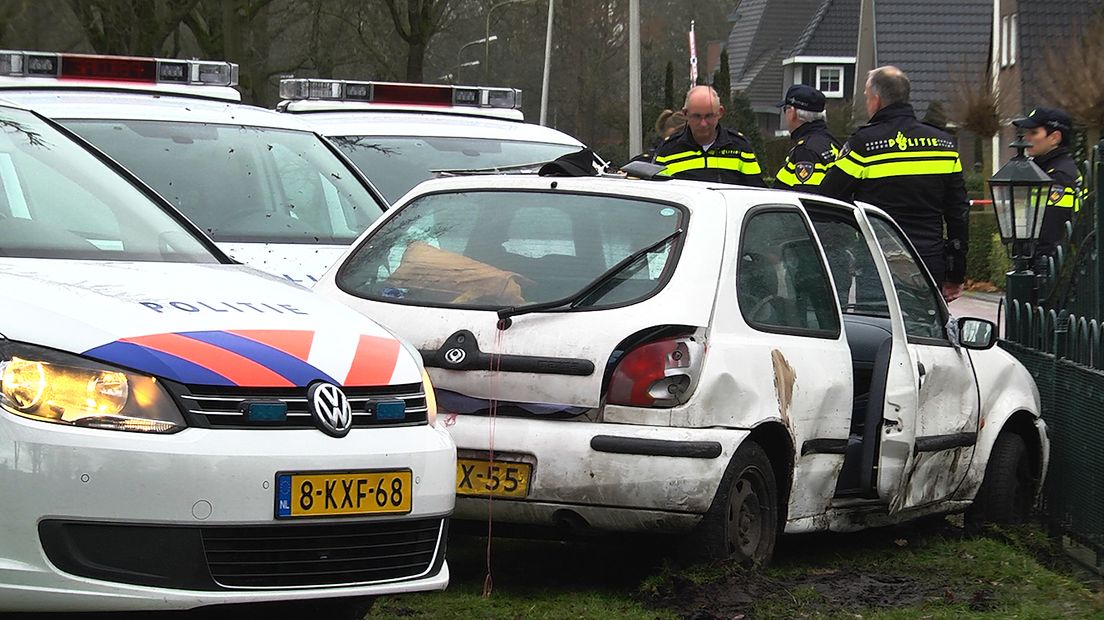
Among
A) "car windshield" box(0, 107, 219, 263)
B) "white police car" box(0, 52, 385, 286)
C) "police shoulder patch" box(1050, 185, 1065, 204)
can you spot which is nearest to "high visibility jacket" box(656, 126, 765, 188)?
"police shoulder patch" box(1050, 185, 1065, 204)

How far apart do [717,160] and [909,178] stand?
1.36 metres

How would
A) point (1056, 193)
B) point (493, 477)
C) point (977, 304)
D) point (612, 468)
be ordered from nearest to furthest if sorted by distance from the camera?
point (612, 468)
point (493, 477)
point (1056, 193)
point (977, 304)

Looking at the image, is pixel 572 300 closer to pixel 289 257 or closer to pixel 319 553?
pixel 319 553

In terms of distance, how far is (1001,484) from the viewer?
765 centimetres

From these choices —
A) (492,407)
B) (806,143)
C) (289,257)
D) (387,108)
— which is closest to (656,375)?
(492,407)

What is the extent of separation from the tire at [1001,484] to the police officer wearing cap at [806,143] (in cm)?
248

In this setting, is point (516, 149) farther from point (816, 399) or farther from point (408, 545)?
point (408, 545)

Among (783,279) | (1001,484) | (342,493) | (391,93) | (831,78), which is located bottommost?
(1001,484)

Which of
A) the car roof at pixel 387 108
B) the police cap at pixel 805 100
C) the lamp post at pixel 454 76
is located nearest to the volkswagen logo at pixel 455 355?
the police cap at pixel 805 100

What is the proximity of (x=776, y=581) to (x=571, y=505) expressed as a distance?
0.90m

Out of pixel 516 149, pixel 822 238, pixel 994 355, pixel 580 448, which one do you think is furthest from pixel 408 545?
pixel 516 149

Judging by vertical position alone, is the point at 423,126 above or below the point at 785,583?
above

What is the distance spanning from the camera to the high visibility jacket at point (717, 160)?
403 inches

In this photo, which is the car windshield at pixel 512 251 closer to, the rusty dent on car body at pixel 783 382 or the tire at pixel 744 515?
the rusty dent on car body at pixel 783 382
